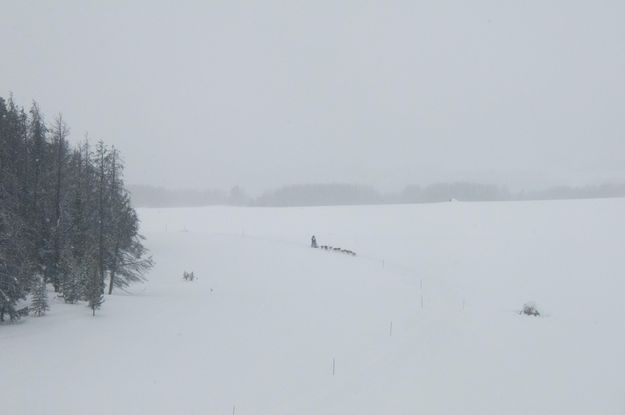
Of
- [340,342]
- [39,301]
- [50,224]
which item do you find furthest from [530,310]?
[50,224]

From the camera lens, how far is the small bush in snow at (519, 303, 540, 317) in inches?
770

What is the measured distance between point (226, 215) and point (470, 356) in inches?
2975

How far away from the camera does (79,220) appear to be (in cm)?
1938

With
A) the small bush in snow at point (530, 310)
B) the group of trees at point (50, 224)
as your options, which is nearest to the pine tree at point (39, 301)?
the group of trees at point (50, 224)

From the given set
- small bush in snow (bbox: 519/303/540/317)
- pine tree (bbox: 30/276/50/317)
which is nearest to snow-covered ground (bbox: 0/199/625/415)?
pine tree (bbox: 30/276/50/317)

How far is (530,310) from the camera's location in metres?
19.7

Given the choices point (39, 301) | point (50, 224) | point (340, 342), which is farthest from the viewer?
point (50, 224)

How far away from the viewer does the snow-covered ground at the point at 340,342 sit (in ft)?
31.8

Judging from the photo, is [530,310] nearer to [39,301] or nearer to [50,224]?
[39,301]

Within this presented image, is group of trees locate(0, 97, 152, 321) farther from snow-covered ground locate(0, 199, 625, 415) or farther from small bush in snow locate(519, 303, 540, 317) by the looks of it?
small bush in snow locate(519, 303, 540, 317)

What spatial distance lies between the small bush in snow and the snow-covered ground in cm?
79

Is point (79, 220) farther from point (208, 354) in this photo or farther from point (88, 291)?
point (208, 354)

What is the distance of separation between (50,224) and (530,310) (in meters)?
23.9

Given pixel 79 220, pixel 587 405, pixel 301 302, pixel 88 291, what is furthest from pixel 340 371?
pixel 79 220
